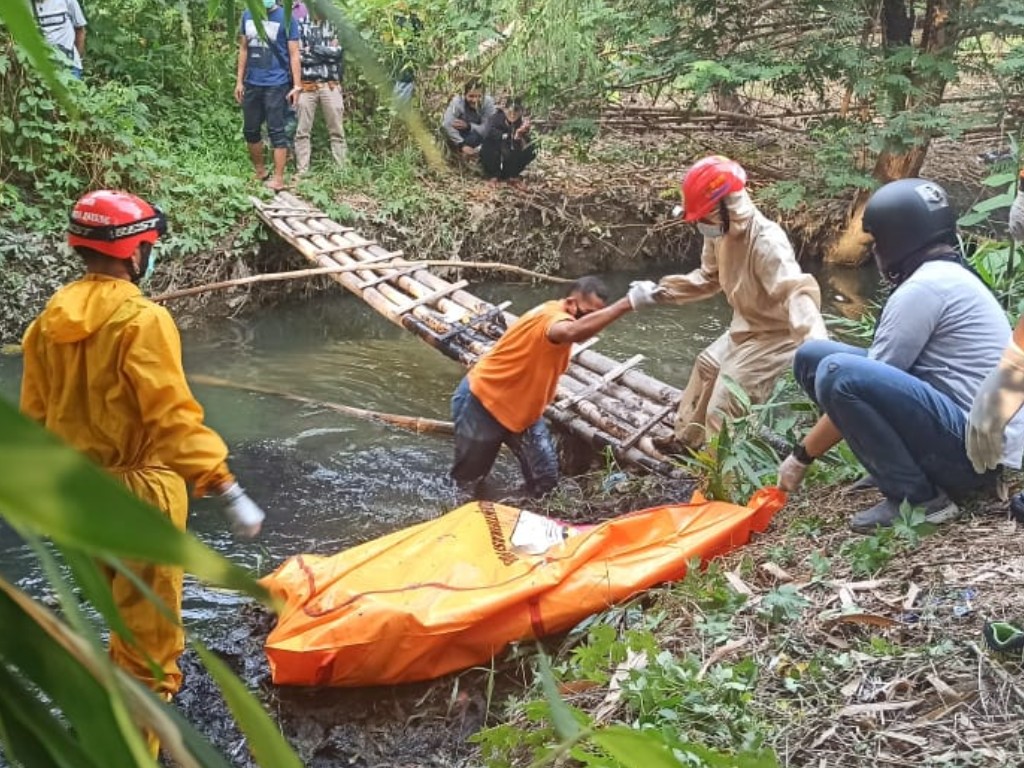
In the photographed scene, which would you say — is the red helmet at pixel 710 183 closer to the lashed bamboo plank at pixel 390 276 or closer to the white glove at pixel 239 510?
the white glove at pixel 239 510

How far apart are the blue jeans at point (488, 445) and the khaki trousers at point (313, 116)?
5.11 metres

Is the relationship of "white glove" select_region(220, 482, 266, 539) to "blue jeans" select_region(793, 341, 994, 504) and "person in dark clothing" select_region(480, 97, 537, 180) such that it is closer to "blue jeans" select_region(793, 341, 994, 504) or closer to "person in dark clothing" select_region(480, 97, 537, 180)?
"blue jeans" select_region(793, 341, 994, 504)

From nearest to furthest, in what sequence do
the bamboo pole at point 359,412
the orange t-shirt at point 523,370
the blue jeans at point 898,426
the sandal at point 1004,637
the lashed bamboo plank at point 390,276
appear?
the sandal at point 1004,637, the blue jeans at point 898,426, the orange t-shirt at point 523,370, the bamboo pole at point 359,412, the lashed bamboo plank at point 390,276

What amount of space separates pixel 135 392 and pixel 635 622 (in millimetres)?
→ 1636

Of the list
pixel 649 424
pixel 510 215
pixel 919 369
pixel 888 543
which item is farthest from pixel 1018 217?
pixel 510 215

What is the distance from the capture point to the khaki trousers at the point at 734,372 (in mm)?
4387

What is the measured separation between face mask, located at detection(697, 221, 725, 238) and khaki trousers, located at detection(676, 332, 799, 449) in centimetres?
52

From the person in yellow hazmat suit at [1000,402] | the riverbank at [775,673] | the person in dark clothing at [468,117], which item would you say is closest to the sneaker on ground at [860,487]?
the riverbank at [775,673]

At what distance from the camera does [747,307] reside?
442 cm

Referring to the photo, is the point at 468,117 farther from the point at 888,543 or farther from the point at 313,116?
the point at 888,543

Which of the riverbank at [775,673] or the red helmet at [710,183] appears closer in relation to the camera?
the riverbank at [775,673]

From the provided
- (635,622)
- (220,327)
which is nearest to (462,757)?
(635,622)

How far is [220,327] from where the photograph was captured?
8.12m

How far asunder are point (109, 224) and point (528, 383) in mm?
2445
